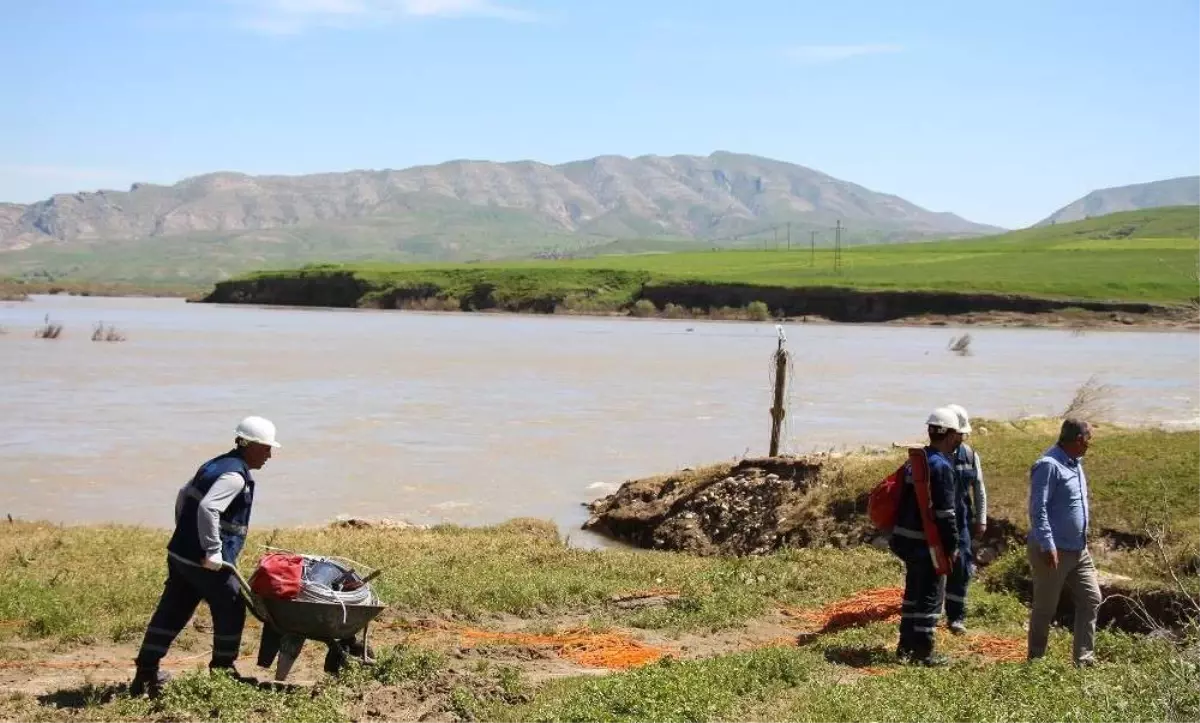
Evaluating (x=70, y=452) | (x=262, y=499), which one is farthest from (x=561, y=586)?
(x=70, y=452)

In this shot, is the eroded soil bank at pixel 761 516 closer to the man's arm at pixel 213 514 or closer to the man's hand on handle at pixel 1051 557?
the man's hand on handle at pixel 1051 557

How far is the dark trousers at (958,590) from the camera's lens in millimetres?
11711

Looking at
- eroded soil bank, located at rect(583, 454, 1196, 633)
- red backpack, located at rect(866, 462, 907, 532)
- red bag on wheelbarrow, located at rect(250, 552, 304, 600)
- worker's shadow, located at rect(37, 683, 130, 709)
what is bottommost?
eroded soil bank, located at rect(583, 454, 1196, 633)

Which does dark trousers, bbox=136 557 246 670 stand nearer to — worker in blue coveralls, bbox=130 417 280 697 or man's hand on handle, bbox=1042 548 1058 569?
worker in blue coveralls, bbox=130 417 280 697

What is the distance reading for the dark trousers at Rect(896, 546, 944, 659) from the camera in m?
10.7

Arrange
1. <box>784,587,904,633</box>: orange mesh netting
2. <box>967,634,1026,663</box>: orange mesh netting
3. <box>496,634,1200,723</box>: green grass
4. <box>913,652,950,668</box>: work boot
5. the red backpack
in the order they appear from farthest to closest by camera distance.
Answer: <box>784,587,904,633</box>: orange mesh netting
<box>967,634,1026,663</box>: orange mesh netting
the red backpack
<box>913,652,950,668</box>: work boot
<box>496,634,1200,723</box>: green grass

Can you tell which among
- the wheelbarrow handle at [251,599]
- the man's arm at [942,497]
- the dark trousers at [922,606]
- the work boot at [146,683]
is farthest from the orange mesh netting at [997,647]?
the work boot at [146,683]

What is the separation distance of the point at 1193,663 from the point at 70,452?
27138mm

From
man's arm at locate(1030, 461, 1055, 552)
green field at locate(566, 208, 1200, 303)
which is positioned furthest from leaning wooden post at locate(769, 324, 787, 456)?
green field at locate(566, 208, 1200, 303)

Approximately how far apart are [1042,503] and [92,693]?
6987 millimetres

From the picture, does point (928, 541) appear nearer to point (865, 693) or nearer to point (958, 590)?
point (958, 590)

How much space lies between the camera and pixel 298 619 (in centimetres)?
934

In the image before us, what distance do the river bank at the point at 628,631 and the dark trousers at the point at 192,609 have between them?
26cm

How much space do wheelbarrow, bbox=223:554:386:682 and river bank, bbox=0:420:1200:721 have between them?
1.08ft
